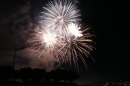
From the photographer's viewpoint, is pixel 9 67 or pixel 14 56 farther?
pixel 9 67

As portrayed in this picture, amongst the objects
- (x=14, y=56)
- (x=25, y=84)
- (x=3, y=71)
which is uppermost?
(x=14, y=56)

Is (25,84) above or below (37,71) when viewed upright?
below

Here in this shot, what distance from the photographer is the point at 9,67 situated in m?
67.1

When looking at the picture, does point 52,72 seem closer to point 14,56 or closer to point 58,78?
point 58,78

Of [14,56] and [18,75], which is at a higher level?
A: [14,56]

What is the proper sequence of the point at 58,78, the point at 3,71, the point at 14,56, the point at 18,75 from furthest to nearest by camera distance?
the point at 58,78 → the point at 18,75 → the point at 3,71 → the point at 14,56

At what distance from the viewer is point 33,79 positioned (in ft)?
262

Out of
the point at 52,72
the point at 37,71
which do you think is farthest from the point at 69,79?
the point at 37,71

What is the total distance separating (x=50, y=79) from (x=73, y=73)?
12.4 meters

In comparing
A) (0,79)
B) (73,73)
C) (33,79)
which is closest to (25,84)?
(33,79)

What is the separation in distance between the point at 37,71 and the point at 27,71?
4731 millimetres

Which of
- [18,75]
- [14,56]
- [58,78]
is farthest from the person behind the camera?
[58,78]

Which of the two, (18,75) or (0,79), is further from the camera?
(18,75)

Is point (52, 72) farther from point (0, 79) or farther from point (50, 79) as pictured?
point (0, 79)
